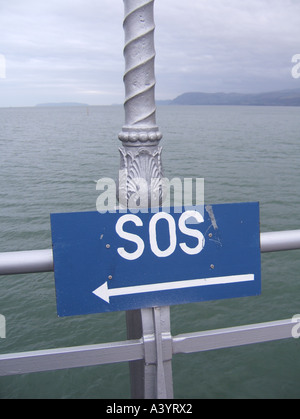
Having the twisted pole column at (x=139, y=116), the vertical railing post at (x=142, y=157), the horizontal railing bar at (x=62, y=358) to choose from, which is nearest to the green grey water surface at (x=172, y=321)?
the vertical railing post at (x=142, y=157)

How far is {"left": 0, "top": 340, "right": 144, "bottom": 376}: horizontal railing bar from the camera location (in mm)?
1710

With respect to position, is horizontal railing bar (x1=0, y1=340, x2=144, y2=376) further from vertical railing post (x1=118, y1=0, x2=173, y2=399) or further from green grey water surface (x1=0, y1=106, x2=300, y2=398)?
green grey water surface (x1=0, y1=106, x2=300, y2=398)

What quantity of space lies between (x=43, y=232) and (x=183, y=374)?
7834mm

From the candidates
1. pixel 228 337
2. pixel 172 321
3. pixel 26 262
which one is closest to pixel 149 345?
pixel 228 337

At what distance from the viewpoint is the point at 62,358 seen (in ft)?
5.67

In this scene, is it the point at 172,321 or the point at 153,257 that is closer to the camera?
the point at 153,257

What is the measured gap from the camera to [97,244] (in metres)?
1.78

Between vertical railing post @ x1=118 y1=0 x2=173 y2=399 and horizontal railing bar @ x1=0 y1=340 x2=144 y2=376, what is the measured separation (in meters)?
0.13

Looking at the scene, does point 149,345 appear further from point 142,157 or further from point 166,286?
point 142,157

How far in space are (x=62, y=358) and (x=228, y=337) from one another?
2.43 feet

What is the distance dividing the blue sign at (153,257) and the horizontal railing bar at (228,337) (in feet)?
0.53

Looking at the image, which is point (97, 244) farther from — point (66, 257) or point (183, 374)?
point (183, 374)

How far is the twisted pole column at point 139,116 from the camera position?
6.60ft

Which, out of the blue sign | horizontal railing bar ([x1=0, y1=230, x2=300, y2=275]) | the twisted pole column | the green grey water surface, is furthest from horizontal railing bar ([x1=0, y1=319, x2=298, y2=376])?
the green grey water surface
